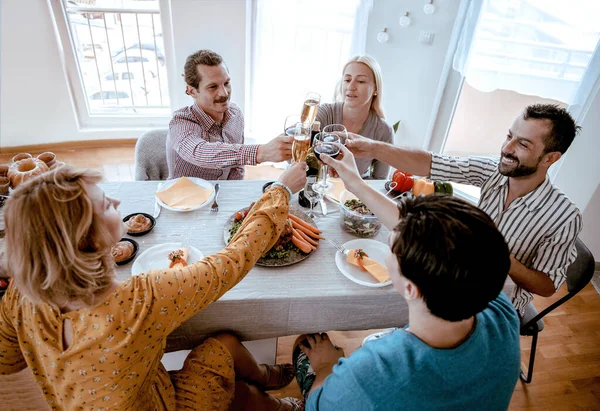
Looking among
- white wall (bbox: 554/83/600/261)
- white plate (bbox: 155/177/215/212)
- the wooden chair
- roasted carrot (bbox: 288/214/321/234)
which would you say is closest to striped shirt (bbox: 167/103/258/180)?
white plate (bbox: 155/177/215/212)

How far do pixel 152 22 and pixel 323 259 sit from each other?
3.75 m

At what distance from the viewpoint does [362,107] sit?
2.42 metres

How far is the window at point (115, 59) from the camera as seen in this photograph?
3.63 meters

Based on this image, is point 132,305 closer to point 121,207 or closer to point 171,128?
point 121,207

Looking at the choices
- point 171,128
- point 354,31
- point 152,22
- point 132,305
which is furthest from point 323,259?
point 152,22

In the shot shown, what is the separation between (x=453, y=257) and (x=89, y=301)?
34.3 inches

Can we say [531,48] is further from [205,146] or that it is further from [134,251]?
[134,251]

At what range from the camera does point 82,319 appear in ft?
3.13

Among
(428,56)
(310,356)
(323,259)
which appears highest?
(428,56)

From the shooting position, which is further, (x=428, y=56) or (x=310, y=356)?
(x=428, y=56)

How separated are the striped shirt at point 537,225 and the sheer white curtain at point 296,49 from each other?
7.68ft

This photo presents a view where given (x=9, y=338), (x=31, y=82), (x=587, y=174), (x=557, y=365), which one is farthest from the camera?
(x=31, y=82)

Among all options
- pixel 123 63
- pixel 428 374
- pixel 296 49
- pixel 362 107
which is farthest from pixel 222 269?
pixel 123 63

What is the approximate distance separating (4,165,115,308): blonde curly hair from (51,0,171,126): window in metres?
3.45
